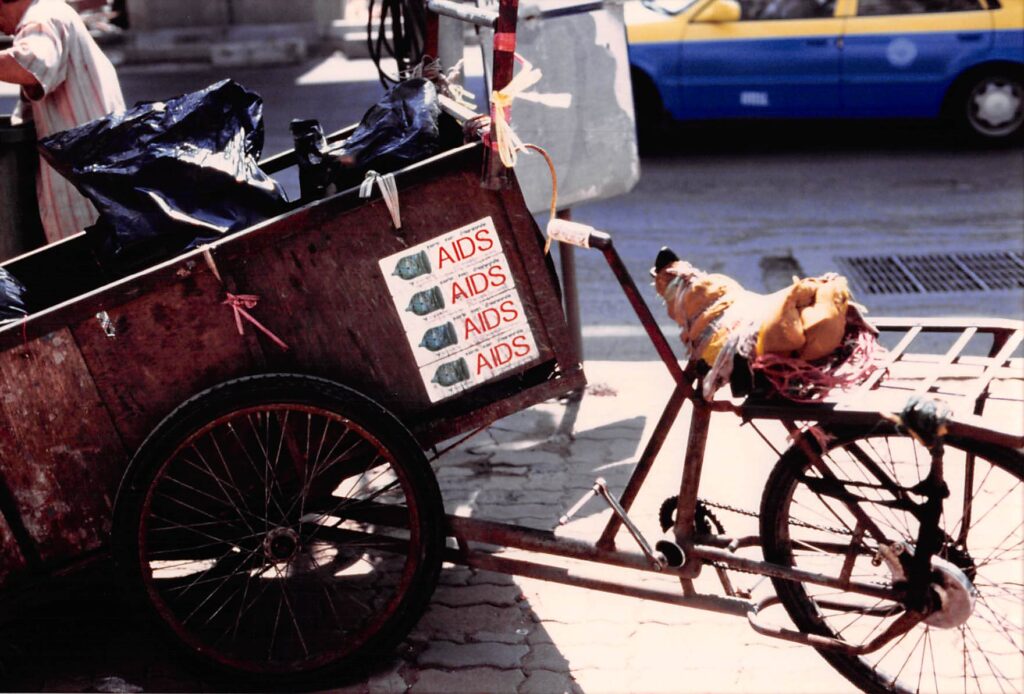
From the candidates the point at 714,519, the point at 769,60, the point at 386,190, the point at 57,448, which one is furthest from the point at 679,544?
the point at 769,60

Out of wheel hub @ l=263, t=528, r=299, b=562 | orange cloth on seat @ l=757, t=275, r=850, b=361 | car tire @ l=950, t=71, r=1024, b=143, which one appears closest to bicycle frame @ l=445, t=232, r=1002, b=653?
orange cloth on seat @ l=757, t=275, r=850, b=361

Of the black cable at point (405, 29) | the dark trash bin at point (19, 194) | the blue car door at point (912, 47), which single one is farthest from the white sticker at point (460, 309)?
the blue car door at point (912, 47)

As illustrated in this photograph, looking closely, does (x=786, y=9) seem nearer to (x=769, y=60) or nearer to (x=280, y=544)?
(x=769, y=60)

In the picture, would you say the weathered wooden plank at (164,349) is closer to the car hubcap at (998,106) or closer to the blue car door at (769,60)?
the blue car door at (769,60)

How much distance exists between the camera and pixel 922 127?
10.2m

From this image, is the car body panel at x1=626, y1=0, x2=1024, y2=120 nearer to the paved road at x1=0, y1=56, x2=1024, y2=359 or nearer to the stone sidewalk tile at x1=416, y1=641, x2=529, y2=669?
the paved road at x1=0, y1=56, x2=1024, y2=359

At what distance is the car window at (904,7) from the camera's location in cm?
899

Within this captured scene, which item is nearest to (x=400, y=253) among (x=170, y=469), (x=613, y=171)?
(x=170, y=469)

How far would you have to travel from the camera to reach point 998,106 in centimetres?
913

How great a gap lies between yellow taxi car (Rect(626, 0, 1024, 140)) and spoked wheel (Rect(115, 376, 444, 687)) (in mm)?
6801

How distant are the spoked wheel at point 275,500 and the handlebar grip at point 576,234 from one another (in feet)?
2.11

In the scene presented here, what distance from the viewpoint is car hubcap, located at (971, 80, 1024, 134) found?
30.0 feet

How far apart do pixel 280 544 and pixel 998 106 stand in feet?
25.5

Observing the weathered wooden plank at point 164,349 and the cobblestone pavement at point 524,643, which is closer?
the weathered wooden plank at point 164,349
